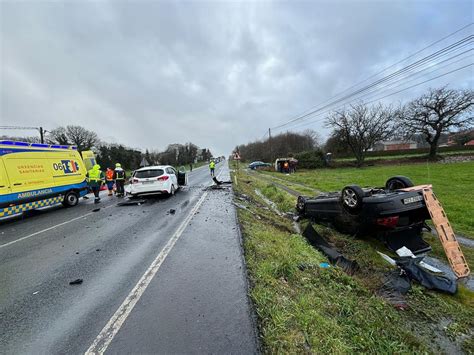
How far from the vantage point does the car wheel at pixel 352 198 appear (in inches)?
197

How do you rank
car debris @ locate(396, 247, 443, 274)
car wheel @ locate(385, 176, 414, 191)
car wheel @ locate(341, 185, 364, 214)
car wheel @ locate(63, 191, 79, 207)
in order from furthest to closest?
car wheel @ locate(63, 191, 79, 207) → car wheel @ locate(385, 176, 414, 191) → car wheel @ locate(341, 185, 364, 214) → car debris @ locate(396, 247, 443, 274)

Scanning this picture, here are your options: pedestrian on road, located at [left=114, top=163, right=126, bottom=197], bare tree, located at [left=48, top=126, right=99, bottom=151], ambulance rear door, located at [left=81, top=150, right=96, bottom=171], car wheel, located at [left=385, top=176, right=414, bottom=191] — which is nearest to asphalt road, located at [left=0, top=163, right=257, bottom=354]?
car wheel, located at [left=385, top=176, right=414, bottom=191]

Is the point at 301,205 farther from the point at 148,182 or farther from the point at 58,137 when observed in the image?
the point at 58,137

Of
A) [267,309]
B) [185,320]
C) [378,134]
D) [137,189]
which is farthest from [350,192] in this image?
[378,134]

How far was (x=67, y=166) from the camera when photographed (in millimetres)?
10984

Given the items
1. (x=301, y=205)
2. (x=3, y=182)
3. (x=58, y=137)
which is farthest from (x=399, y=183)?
(x=58, y=137)

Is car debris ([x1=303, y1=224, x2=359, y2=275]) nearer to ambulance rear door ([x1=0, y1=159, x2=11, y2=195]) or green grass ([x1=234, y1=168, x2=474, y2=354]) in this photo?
green grass ([x1=234, y1=168, x2=474, y2=354])

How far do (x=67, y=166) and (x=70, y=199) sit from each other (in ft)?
5.11

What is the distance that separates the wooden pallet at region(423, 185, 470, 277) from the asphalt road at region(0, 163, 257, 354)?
3723 mm

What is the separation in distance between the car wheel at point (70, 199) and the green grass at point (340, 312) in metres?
10.1

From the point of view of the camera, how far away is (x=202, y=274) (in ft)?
12.4

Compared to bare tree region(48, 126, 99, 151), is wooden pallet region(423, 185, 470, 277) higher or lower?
lower

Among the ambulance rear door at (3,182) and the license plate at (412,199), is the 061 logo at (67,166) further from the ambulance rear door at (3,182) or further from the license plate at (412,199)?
the license plate at (412,199)

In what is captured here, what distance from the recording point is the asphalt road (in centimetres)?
242
